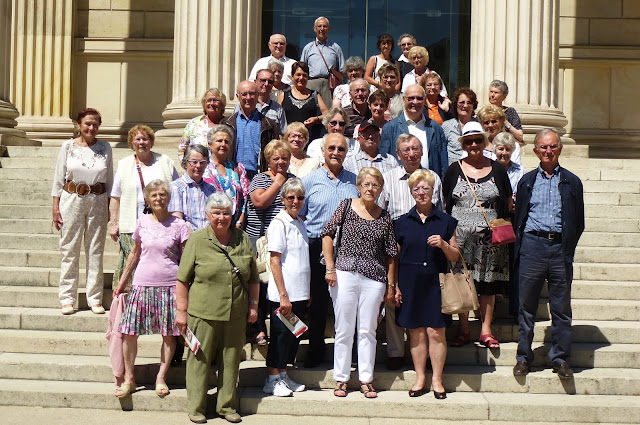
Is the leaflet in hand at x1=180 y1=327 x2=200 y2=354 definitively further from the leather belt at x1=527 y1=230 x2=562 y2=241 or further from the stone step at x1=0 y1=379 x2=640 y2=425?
the leather belt at x1=527 y1=230 x2=562 y2=241

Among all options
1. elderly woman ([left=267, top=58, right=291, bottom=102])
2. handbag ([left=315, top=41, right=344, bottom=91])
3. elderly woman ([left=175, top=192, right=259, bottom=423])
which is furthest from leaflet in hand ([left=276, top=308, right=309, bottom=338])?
handbag ([left=315, top=41, right=344, bottom=91])

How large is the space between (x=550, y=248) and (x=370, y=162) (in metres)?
1.87

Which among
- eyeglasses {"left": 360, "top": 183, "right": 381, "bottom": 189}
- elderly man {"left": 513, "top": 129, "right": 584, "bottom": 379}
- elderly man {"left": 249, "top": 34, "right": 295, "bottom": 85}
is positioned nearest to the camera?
eyeglasses {"left": 360, "top": 183, "right": 381, "bottom": 189}

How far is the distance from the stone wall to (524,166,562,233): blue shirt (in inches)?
346

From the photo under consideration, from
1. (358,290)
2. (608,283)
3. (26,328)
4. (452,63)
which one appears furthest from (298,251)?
(452,63)

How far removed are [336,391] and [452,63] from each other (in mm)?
10222

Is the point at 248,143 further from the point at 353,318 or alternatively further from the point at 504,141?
the point at 504,141

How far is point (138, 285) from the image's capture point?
750 cm

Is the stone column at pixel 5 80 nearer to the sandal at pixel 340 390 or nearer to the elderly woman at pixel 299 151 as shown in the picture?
the elderly woman at pixel 299 151

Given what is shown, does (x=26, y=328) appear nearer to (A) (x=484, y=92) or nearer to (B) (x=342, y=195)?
(B) (x=342, y=195)

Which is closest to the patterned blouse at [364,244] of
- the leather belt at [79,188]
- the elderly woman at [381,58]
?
the leather belt at [79,188]

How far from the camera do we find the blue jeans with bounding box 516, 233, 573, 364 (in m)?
7.81

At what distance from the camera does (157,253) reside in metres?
→ 7.50

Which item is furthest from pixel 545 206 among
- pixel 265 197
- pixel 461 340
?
pixel 265 197
